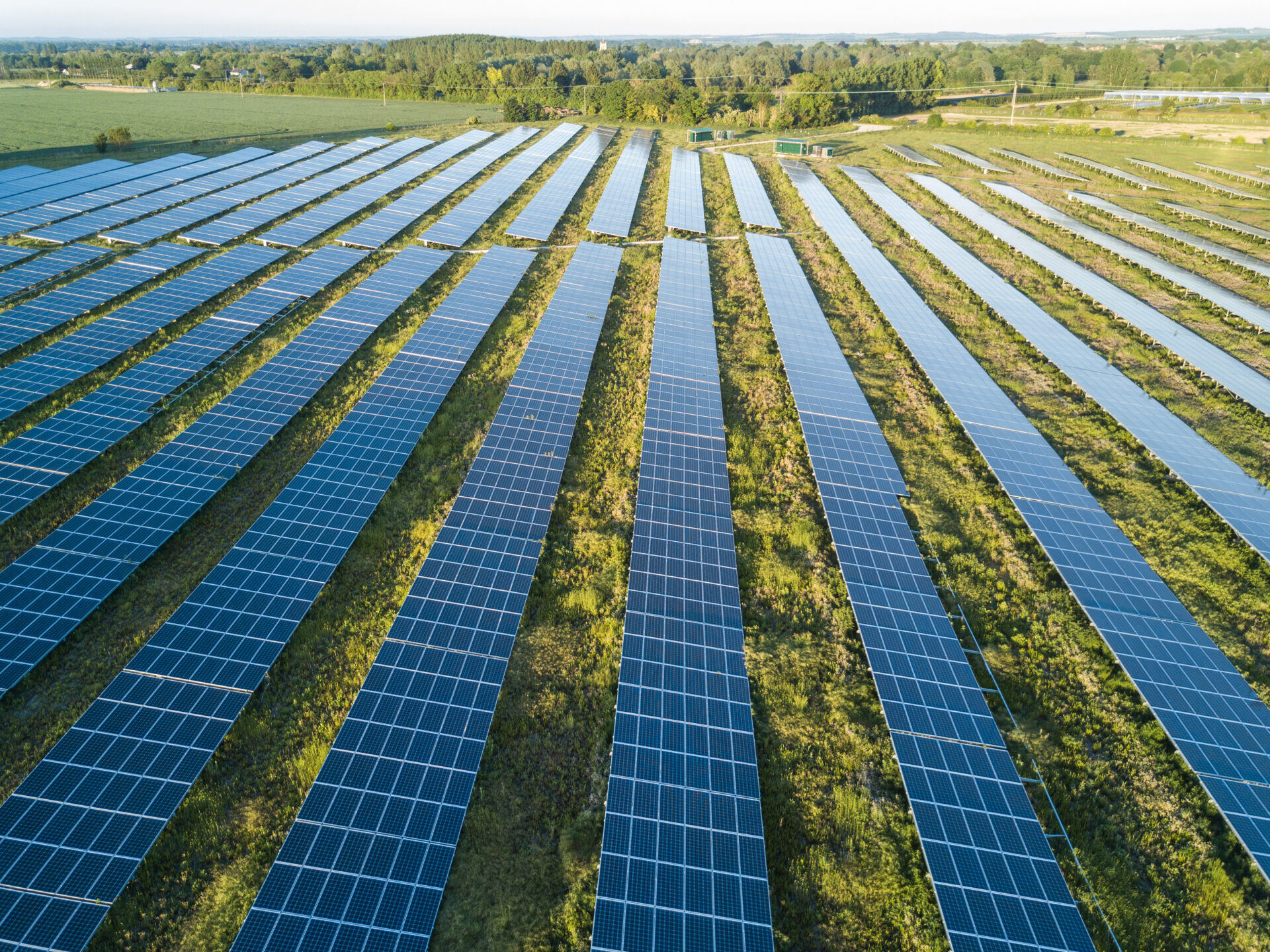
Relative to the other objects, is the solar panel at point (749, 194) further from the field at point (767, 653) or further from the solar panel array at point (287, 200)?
the solar panel array at point (287, 200)

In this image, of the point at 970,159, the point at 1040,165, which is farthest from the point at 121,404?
the point at 1040,165

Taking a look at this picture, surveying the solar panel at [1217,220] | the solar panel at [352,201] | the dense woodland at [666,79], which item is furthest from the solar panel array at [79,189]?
the solar panel at [1217,220]

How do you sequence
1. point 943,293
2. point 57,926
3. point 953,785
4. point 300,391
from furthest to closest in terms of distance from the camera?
point 943,293 < point 300,391 < point 953,785 < point 57,926

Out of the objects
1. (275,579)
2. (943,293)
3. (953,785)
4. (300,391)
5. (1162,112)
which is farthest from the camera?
(1162,112)

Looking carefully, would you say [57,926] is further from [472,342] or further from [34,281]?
[34,281]

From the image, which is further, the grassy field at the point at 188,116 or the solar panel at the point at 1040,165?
the solar panel at the point at 1040,165

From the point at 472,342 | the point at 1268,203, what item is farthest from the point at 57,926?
the point at 1268,203

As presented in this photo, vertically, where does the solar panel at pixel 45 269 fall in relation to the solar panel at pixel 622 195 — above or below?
below
